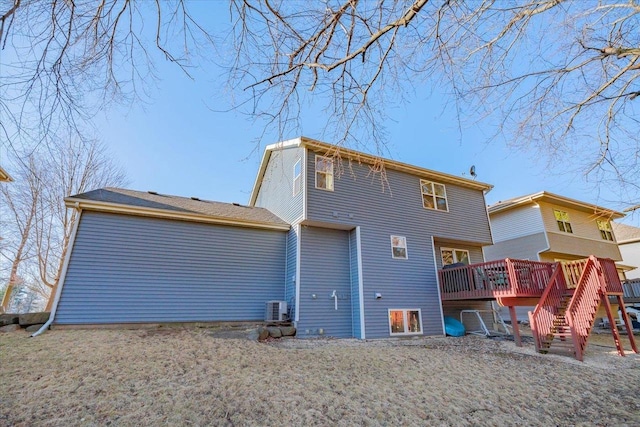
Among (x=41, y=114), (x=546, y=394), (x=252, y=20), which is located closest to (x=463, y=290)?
(x=546, y=394)

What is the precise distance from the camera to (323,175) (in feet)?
33.9

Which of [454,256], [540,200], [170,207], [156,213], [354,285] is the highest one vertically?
[540,200]

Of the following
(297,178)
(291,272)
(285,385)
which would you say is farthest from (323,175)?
(285,385)

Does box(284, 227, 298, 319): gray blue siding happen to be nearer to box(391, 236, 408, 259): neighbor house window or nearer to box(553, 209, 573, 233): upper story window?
box(391, 236, 408, 259): neighbor house window

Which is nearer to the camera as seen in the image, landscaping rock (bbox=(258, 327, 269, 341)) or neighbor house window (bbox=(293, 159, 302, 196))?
landscaping rock (bbox=(258, 327, 269, 341))

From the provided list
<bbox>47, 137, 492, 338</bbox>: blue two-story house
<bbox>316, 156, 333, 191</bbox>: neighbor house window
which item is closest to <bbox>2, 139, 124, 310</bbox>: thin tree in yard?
<bbox>47, 137, 492, 338</bbox>: blue two-story house

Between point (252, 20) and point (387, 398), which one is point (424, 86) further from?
point (387, 398)

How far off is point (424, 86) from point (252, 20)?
2.22 m

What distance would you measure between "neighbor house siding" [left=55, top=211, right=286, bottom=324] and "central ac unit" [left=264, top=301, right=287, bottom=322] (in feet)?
1.45

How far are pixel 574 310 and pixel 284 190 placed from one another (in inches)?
367

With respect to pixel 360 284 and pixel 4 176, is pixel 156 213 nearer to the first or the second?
pixel 4 176

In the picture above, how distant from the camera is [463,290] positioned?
10.2 metres

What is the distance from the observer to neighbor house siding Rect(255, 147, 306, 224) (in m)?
9.97

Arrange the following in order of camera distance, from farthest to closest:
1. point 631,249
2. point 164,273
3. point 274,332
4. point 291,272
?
point 631,249 < point 291,272 < point 164,273 < point 274,332
